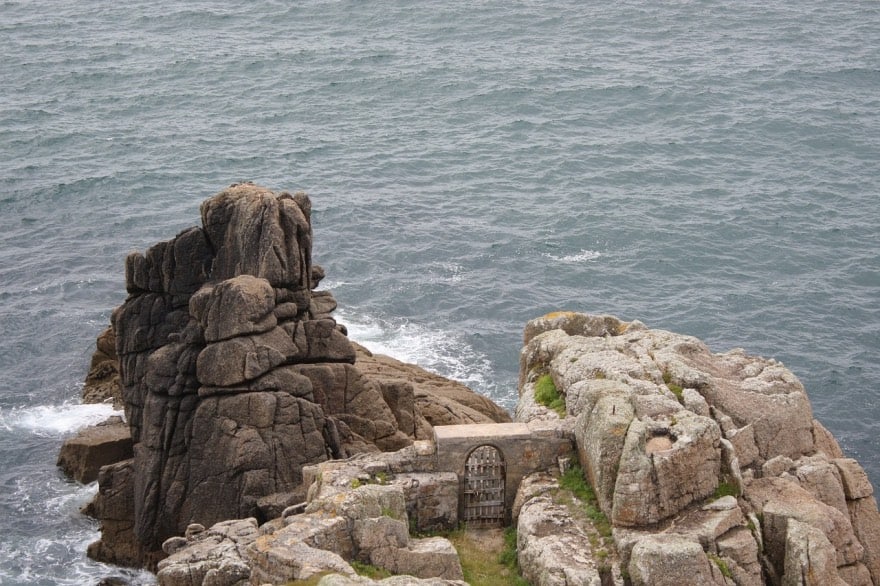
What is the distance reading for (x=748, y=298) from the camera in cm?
7994

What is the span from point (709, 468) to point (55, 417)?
38.9 meters

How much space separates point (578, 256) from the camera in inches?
3381

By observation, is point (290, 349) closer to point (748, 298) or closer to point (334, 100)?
point (748, 298)

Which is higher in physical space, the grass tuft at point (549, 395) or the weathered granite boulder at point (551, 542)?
the grass tuft at point (549, 395)

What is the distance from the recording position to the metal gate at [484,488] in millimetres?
43094

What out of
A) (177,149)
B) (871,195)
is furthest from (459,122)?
(871,195)

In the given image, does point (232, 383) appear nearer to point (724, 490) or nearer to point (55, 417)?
point (55, 417)

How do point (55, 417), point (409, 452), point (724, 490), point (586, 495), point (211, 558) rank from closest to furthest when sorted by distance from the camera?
point (724, 490) → point (211, 558) → point (586, 495) → point (409, 452) → point (55, 417)

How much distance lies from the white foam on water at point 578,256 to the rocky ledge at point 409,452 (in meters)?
24.3

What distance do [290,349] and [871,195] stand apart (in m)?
58.4

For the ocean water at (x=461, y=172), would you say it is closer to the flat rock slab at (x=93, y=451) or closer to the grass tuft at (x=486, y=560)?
the flat rock slab at (x=93, y=451)

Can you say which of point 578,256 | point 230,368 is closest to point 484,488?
point 230,368

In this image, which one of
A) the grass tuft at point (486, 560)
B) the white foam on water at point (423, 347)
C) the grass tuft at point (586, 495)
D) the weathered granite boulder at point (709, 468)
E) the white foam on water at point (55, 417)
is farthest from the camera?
the white foam on water at point (423, 347)

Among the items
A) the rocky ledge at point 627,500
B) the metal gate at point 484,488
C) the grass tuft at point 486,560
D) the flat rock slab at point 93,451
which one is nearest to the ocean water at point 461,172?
the flat rock slab at point 93,451
